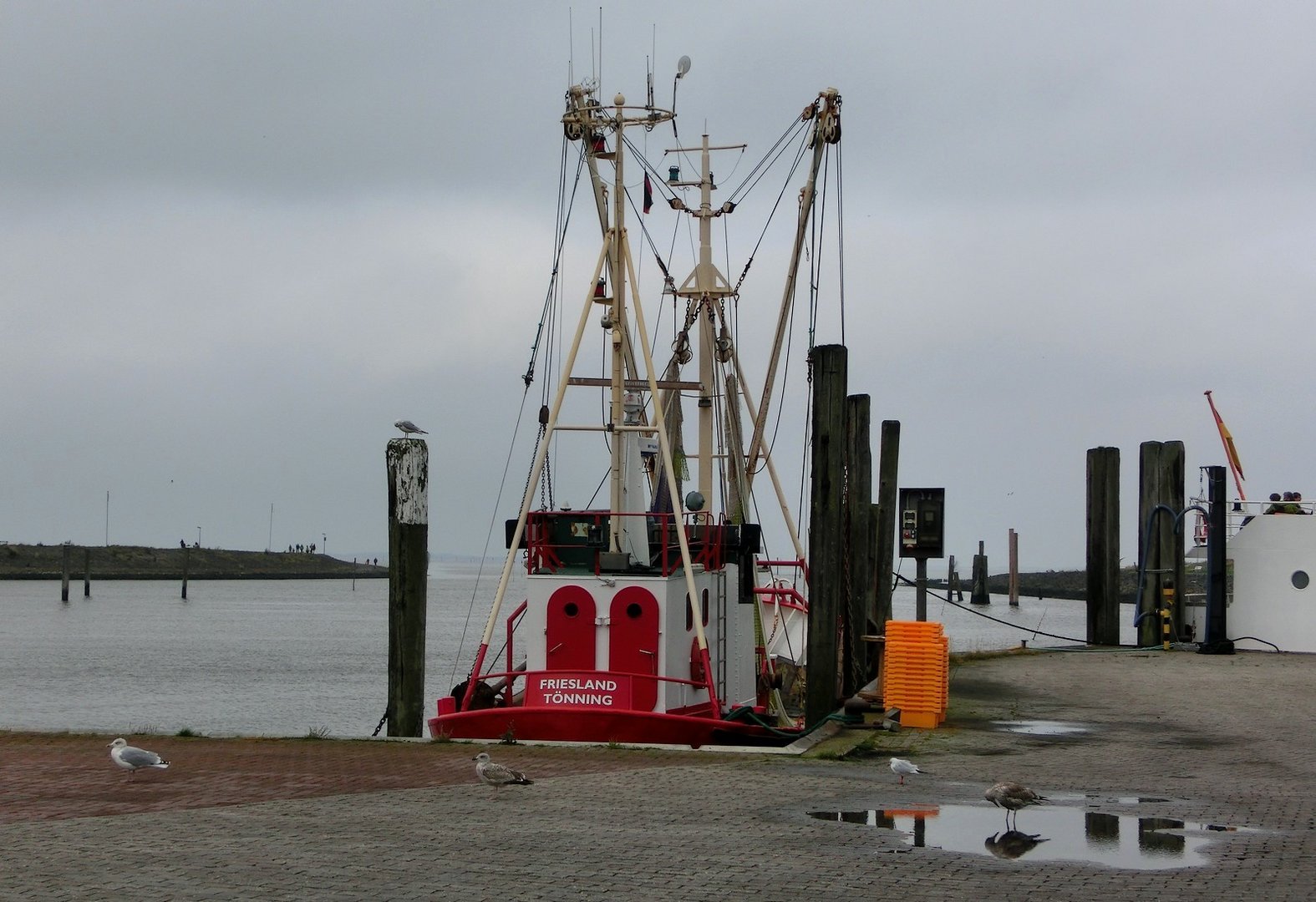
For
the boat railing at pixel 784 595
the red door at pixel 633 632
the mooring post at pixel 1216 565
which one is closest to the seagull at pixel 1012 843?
the red door at pixel 633 632

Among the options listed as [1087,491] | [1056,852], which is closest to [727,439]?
[1087,491]

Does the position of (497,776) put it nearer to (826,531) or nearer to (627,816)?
(627,816)

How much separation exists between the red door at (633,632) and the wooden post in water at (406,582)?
9.62 ft

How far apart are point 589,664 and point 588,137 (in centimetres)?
770

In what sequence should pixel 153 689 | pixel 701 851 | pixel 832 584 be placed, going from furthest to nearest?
pixel 153 689
pixel 832 584
pixel 701 851

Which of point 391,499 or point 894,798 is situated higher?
point 391,499

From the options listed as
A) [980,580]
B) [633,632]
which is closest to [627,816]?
[633,632]

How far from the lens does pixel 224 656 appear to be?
2603 inches

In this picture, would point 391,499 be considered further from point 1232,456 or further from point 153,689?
point 153,689

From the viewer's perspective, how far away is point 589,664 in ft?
66.5

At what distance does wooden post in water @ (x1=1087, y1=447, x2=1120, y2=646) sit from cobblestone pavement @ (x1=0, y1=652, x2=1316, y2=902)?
1324 cm

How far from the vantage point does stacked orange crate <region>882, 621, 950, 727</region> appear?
16938 millimetres

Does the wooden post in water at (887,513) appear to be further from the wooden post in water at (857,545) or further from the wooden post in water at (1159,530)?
the wooden post in water at (1159,530)

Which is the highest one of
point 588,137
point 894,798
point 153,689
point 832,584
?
point 588,137
